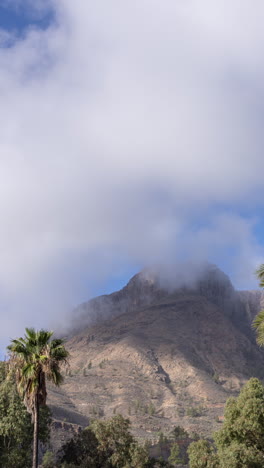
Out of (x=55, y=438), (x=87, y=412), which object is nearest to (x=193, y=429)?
(x=87, y=412)

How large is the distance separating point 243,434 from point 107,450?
12396 mm

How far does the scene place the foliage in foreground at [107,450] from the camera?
133 feet

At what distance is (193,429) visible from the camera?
164m

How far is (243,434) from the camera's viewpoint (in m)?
38.0

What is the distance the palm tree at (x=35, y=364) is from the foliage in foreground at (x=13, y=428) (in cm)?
1071

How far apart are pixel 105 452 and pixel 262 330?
79.4 ft

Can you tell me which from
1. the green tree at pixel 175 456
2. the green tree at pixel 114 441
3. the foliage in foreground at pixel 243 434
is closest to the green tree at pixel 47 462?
the green tree at pixel 114 441

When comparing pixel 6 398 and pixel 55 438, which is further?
pixel 55 438

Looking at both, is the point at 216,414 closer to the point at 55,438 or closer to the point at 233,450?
the point at 55,438

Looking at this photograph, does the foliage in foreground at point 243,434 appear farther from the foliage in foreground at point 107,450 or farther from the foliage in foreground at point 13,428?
the foliage in foreground at point 13,428

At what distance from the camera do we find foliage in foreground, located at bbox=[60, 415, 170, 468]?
4066 centimetres

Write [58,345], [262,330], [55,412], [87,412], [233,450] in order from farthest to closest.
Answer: [87,412], [55,412], [233,450], [58,345], [262,330]

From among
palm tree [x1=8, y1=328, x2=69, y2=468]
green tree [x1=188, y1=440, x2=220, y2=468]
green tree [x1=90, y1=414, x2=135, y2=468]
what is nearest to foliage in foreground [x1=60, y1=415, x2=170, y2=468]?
green tree [x1=90, y1=414, x2=135, y2=468]

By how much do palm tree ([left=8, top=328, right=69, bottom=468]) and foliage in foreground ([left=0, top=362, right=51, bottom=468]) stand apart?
10.7 meters
